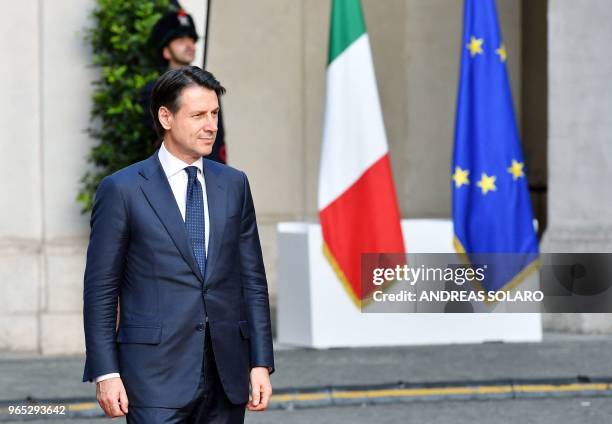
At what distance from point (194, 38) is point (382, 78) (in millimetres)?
4150

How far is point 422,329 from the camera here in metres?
10.9

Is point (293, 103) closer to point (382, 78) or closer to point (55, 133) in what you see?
point (382, 78)

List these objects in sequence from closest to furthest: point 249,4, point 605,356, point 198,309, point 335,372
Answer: point 198,309
point 335,372
point 605,356
point 249,4

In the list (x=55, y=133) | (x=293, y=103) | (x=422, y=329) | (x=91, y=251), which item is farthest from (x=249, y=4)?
(x=91, y=251)

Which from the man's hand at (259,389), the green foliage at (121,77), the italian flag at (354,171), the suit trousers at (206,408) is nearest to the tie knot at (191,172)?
the suit trousers at (206,408)

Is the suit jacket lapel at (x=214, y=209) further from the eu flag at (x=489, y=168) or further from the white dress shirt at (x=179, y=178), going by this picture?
the eu flag at (x=489, y=168)

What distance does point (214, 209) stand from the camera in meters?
4.50

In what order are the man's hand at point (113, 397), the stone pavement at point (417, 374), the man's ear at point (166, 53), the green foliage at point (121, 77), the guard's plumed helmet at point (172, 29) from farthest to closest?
1. the green foliage at point (121, 77)
2. the man's ear at point (166, 53)
3. the guard's plumed helmet at point (172, 29)
4. the stone pavement at point (417, 374)
5. the man's hand at point (113, 397)

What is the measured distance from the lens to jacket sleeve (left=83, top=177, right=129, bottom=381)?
439cm

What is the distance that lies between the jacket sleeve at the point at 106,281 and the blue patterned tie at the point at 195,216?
20cm

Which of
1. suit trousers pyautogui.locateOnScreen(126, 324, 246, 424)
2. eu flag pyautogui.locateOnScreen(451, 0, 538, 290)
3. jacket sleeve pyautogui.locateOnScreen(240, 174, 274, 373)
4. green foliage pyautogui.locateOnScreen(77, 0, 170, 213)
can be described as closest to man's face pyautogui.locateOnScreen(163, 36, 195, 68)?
green foliage pyautogui.locateOnScreen(77, 0, 170, 213)

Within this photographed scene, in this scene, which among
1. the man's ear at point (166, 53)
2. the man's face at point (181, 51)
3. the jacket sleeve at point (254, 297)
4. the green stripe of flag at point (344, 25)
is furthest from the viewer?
the green stripe of flag at point (344, 25)

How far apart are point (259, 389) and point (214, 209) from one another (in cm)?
59

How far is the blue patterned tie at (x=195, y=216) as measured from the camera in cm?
445
